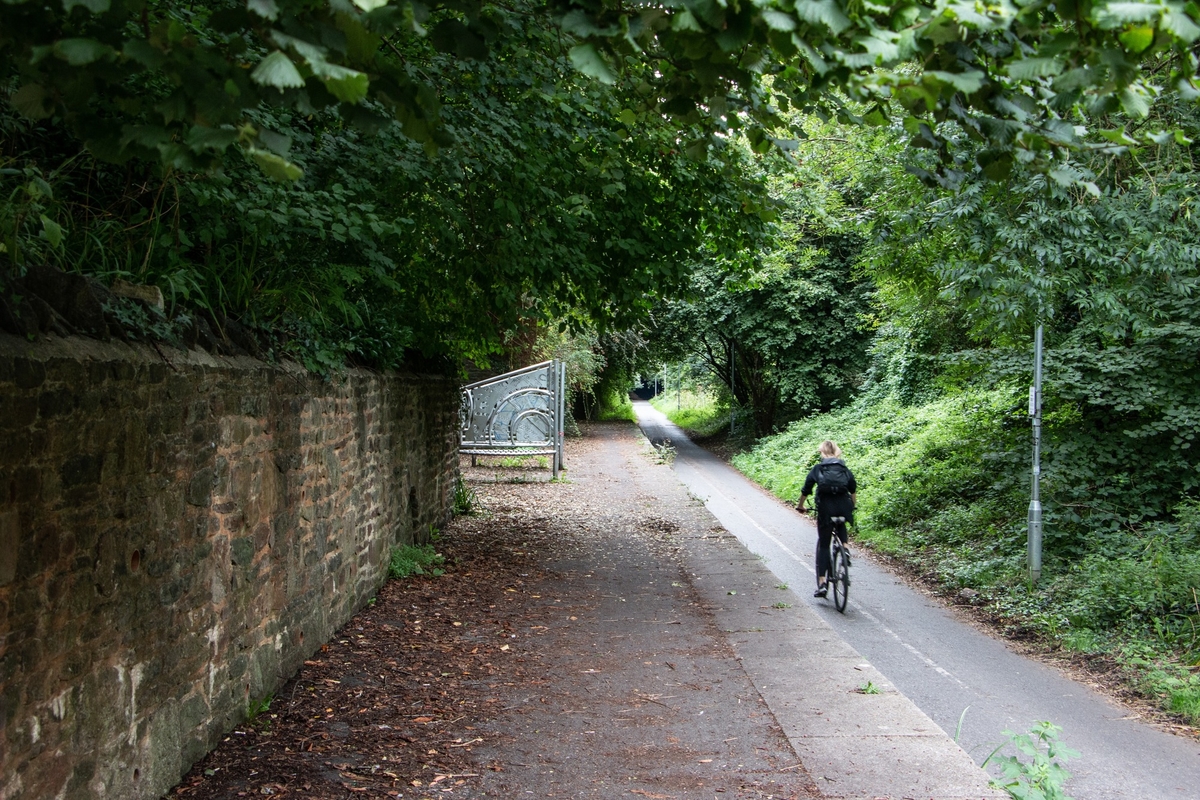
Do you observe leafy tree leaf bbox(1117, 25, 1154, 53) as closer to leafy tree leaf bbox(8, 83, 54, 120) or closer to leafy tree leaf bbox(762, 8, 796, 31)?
leafy tree leaf bbox(762, 8, 796, 31)

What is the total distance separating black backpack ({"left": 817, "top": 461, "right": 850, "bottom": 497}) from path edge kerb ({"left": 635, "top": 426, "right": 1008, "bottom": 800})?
1146mm

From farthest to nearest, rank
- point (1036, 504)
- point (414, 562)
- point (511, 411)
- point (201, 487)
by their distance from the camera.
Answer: point (511, 411) < point (1036, 504) < point (414, 562) < point (201, 487)

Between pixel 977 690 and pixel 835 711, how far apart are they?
2.57m

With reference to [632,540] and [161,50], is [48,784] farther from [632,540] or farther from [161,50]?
[632,540]

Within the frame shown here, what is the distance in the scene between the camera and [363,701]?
5.48 metres

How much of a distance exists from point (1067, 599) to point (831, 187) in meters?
13.5

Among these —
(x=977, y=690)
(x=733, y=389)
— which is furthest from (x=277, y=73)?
(x=733, y=389)

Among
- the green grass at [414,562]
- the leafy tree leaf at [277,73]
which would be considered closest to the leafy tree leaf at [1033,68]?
the leafy tree leaf at [277,73]

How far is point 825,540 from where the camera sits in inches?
376

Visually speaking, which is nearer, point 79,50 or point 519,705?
point 79,50

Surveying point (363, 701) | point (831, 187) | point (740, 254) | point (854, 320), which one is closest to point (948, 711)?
point (363, 701)

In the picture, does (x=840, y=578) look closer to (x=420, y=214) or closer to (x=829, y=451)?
(x=829, y=451)

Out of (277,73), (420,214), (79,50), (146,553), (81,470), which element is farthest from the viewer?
(420,214)

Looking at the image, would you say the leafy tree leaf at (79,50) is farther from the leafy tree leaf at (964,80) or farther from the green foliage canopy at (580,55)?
the leafy tree leaf at (964,80)
